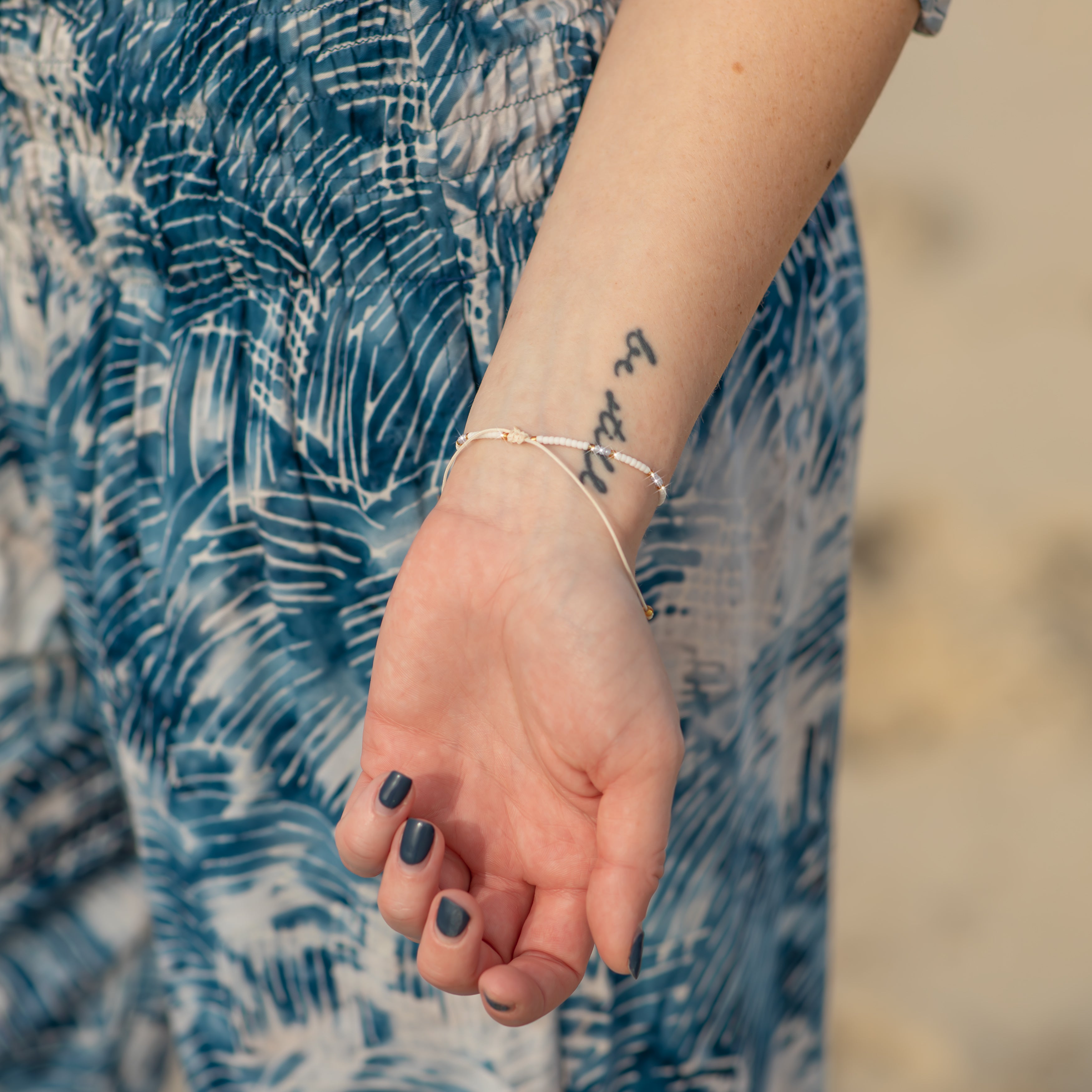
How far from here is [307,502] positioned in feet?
2.71

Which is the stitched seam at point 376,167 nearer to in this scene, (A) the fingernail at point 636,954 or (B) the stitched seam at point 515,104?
(B) the stitched seam at point 515,104

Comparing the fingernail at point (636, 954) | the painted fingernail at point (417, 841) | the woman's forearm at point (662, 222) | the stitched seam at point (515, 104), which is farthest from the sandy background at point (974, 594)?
the stitched seam at point (515, 104)

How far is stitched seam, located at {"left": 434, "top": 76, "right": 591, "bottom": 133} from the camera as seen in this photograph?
29.6 inches

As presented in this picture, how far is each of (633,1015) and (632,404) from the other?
626 mm

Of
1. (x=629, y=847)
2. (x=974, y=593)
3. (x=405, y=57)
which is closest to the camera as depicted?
(x=629, y=847)

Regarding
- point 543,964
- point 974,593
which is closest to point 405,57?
point 543,964

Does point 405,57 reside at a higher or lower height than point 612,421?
higher

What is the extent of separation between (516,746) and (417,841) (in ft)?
0.30

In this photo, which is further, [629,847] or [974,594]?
[974,594]

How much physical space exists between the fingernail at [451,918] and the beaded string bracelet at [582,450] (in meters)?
0.22

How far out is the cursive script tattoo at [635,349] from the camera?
0.69 metres

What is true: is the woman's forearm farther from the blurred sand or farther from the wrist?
the blurred sand

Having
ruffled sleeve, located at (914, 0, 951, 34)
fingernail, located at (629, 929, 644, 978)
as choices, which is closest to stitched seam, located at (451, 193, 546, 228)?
ruffled sleeve, located at (914, 0, 951, 34)

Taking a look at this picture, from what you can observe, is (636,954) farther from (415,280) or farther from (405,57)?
(405,57)
